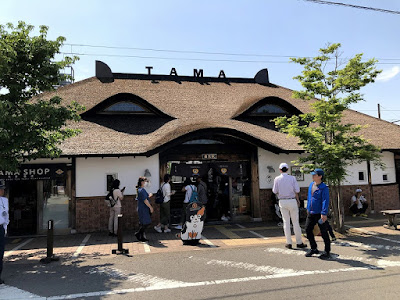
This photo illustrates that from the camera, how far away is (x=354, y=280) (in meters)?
5.06

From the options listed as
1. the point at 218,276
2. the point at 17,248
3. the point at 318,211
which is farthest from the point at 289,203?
the point at 17,248

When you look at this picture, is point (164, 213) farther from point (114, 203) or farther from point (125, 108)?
point (125, 108)

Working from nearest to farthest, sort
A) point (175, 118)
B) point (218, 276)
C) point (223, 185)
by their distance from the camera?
point (218, 276)
point (223, 185)
point (175, 118)

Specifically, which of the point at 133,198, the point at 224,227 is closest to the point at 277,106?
the point at 224,227

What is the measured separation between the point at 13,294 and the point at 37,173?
245 inches

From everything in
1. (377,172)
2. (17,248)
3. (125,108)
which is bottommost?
(17,248)

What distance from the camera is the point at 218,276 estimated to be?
5457 mm

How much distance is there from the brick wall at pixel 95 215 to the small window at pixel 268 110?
790 centimetres

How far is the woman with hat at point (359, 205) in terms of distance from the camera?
1225 centimetres

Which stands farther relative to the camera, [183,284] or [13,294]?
[183,284]

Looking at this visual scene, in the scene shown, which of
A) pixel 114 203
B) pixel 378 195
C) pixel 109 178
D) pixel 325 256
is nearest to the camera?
pixel 325 256

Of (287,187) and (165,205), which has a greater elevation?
(287,187)

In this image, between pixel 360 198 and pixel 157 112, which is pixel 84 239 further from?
pixel 360 198

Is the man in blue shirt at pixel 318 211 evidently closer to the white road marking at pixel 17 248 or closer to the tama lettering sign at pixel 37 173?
the white road marking at pixel 17 248
